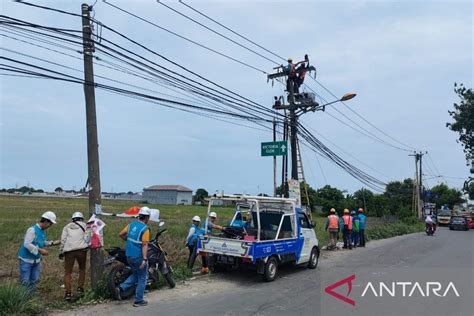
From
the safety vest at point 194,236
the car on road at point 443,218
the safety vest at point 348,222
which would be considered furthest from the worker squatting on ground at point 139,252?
the car on road at point 443,218

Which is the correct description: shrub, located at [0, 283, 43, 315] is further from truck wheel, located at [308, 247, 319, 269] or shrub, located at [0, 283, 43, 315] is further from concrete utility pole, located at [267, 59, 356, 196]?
concrete utility pole, located at [267, 59, 356, 196]

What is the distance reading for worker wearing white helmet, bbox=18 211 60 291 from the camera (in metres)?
7.30

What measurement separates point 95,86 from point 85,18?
1.50m

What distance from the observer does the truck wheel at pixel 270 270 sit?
403 inches

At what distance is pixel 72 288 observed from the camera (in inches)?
334

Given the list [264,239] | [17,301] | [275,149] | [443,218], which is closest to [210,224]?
[264,239]

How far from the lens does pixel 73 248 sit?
7957 mm

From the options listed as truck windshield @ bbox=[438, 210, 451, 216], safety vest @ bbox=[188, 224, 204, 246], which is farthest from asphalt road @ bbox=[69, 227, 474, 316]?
truck windshield @ bbox=[438, 210, 451, 216]

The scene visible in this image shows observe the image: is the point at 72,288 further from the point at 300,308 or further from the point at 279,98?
the point at 279,98

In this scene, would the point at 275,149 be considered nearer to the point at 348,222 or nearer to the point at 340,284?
the point at 348,222

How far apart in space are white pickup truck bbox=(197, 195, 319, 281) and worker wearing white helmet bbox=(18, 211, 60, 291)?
4124 millimetres

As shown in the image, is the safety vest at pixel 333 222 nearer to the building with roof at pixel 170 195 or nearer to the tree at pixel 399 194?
the tree at pixel 399 194

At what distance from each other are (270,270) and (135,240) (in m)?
3.93

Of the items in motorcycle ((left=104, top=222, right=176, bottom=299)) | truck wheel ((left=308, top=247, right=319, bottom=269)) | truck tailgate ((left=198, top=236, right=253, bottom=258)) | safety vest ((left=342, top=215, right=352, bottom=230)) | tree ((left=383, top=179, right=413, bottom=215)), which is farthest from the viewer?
tree ((left=383, top=179, right=413, bottom=215))
